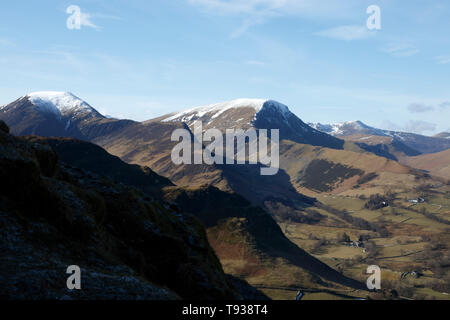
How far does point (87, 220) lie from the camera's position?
28.3 metres

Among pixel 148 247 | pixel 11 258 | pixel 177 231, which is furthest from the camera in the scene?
pixel 177 231

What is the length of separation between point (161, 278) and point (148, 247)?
4171 millimetres

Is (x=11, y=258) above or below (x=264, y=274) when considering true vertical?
above

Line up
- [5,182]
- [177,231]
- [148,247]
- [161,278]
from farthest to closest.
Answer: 1. [177,231]
2. [148,247]
3. [161,278]
4. [5,182]

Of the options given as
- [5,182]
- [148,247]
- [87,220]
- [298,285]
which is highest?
[5,182]

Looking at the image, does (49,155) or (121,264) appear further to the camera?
(49,155)

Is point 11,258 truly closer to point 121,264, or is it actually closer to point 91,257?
point 91,257

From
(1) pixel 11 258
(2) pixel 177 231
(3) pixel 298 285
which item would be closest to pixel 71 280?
(1) pixel 11 258

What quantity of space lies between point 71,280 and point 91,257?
4771 millimetres

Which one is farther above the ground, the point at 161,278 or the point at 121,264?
the point at 121,264

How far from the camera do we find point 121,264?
1087 inches
